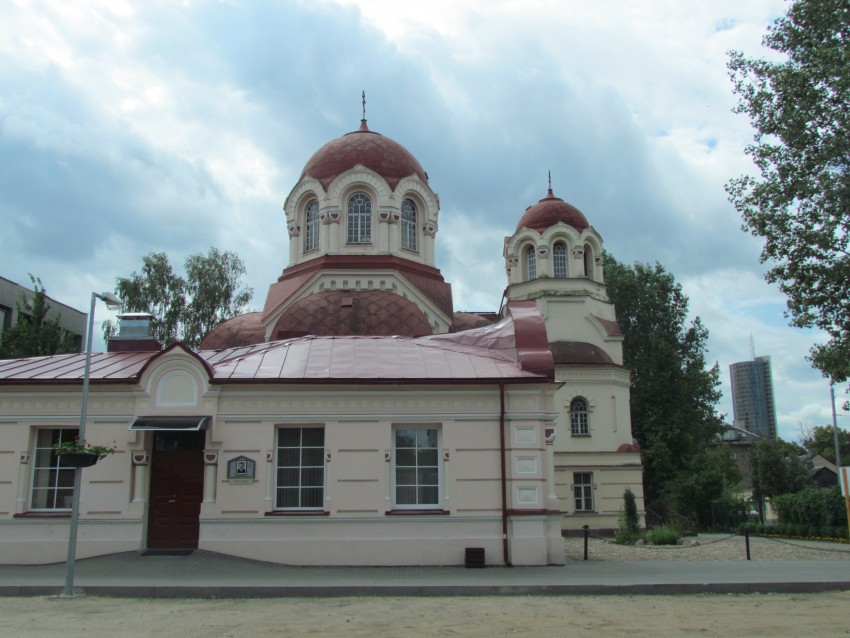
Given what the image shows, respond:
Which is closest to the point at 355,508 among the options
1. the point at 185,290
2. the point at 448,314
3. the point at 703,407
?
the point at 448,314

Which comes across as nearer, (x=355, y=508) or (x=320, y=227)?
(x=355, y=508)

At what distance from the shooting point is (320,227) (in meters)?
27.4

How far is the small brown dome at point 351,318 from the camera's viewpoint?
75.3 feet

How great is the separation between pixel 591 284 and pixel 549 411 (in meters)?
17.1

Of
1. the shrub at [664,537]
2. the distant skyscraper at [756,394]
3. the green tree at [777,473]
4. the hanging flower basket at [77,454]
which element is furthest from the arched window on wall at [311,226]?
the distant skyscraper at [756,394]

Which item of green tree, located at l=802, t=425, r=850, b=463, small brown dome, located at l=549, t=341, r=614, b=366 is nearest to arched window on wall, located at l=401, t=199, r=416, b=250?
small brown dome, located at l=549, t=341, r=614, b=366

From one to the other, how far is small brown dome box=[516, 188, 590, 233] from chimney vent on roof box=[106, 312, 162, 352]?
18.1 meters

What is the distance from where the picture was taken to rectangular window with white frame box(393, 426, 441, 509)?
15781 millimetres

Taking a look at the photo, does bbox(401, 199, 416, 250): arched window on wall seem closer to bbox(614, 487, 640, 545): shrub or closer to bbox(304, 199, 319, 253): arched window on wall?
bbox(304, 199, 319, 253): arched window on wall

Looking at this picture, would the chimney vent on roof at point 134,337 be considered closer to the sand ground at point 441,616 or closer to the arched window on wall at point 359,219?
the sand ground at point 441,616

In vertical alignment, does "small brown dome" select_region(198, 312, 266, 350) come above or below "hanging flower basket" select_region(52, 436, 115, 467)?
above

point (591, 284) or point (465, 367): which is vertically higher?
point (591, 284)

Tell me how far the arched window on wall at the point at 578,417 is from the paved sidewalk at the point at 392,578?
14.4 m

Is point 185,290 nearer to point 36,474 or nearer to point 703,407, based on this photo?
point 36,474
